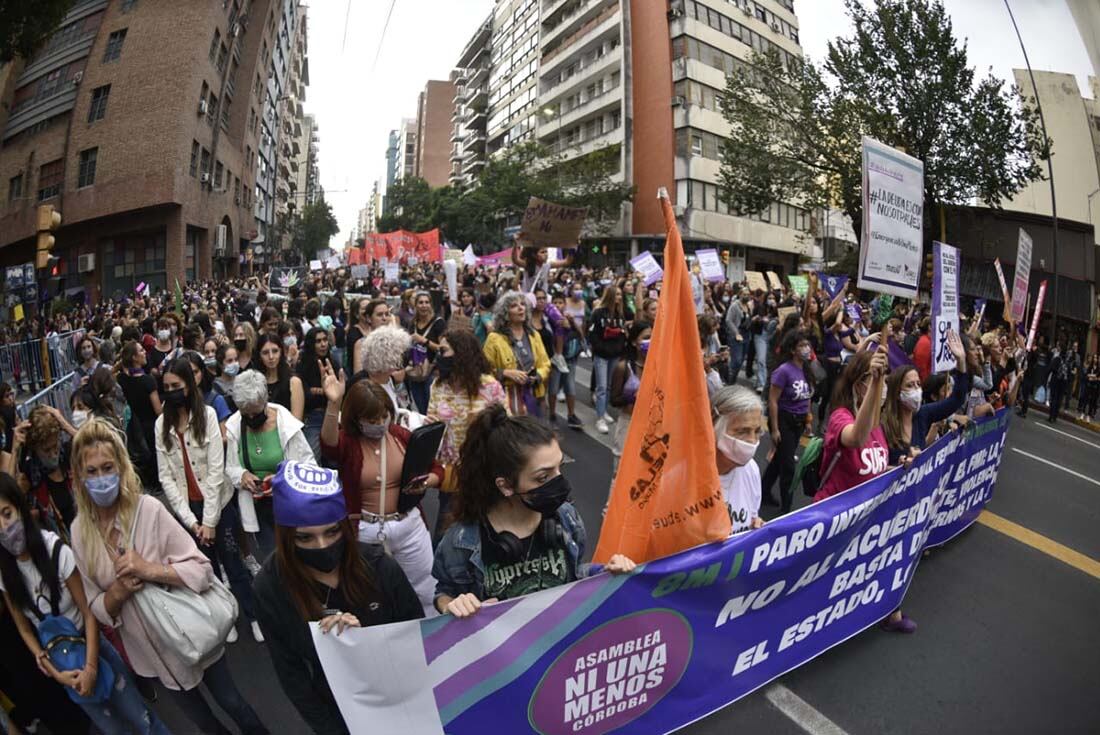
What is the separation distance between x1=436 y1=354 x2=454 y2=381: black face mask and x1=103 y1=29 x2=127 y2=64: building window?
77.6ft

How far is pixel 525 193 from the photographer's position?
4106cm

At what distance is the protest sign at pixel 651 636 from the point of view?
217 cm

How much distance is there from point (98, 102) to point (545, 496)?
26.7m

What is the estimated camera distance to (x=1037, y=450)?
369 inches

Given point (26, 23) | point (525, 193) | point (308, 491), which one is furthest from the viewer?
point (525, 193)

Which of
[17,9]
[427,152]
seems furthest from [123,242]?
[427,152]

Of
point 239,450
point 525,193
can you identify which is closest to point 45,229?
point 239,450

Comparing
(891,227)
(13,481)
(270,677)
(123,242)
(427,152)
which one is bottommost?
(270,677)

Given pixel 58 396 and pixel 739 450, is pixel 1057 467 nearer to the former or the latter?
pixel 739 450

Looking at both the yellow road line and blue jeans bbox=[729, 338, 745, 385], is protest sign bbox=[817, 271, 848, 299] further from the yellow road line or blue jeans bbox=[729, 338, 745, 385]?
the yellow road line

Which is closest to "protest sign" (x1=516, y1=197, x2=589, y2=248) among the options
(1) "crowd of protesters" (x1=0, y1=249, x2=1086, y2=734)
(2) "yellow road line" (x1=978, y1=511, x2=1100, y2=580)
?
(1) "crowd of protesters" (x1=0, y1=249, x2=1086, y2=734)

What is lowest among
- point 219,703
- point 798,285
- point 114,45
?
point 219,703

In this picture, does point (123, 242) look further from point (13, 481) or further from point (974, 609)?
point (974, 609)

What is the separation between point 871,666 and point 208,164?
3692 cm
